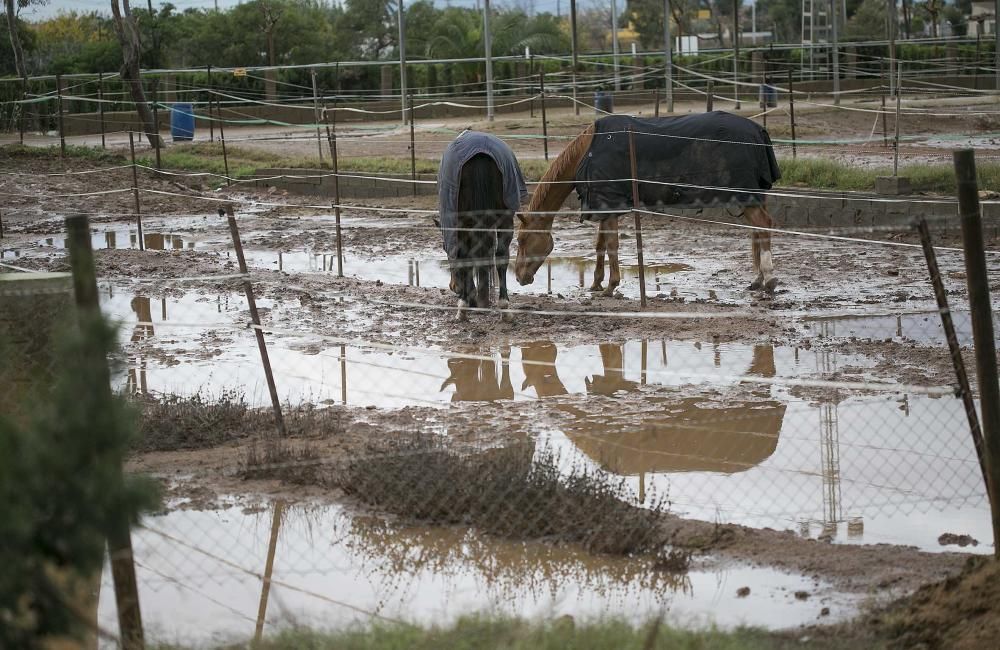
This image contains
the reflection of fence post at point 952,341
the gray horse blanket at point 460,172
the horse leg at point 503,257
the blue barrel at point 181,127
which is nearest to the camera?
the reflection of fence post at point 952,341

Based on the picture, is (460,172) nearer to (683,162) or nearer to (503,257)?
(503,257)

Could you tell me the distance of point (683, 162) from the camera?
10219mm

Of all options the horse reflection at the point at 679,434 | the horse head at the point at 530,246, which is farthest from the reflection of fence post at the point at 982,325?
the horse head at the point at 530,246

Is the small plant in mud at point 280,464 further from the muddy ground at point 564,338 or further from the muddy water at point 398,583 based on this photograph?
the muddy water at point 398,583

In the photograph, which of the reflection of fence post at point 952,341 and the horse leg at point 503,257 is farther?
the horse leg at point 503,257

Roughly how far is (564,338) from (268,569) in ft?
14.5

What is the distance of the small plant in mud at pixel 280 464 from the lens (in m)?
5.81

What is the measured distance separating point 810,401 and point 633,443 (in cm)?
131

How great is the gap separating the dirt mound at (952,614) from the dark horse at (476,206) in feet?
17.7

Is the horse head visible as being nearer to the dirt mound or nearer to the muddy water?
the muddy water

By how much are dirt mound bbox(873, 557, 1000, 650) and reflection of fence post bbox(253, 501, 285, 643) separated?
225cm

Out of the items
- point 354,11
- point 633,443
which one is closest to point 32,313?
point 633,443

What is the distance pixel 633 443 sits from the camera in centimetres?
642

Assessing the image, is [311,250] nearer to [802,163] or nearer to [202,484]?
[802,163]
